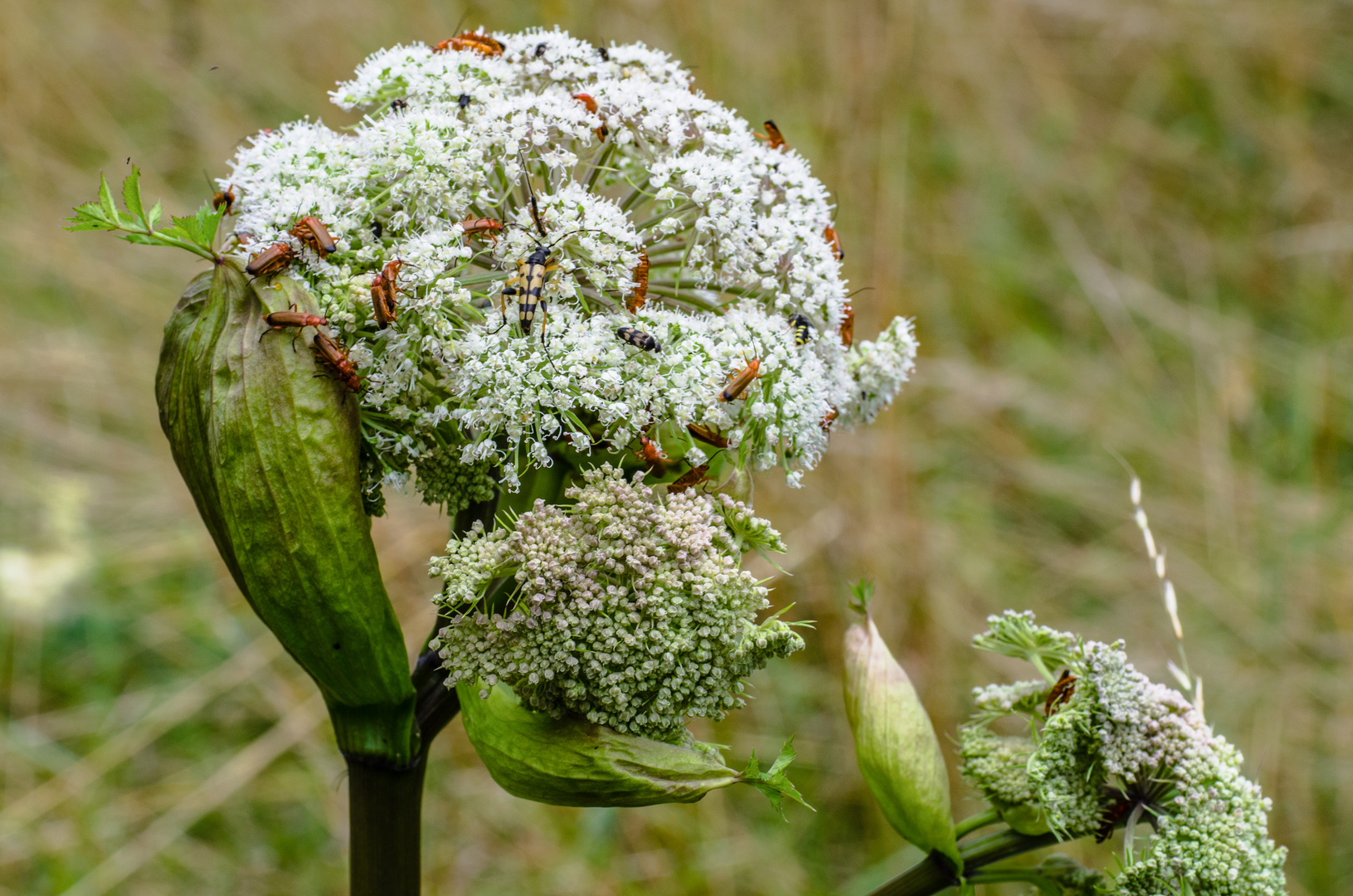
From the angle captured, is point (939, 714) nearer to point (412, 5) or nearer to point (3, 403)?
point (412, 5)

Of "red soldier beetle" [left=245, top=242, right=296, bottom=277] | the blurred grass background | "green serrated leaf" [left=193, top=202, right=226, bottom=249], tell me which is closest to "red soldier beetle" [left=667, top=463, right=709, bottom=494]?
"red soldier beetle" [left=245, top=242, right=296, bottom=277]

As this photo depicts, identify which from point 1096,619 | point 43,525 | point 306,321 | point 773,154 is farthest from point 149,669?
point 1096,619

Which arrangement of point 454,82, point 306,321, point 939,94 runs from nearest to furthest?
point 306,321 → point 454,82 → point 939,94

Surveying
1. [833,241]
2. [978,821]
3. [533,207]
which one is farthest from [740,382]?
[978,821]

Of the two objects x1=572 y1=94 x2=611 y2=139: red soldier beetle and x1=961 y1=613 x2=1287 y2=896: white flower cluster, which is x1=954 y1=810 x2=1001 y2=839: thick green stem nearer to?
x1=961 y1=613 x2=1287 y2=896: white flower cluster

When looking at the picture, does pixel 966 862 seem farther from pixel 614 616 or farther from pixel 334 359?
pixel 334 359
